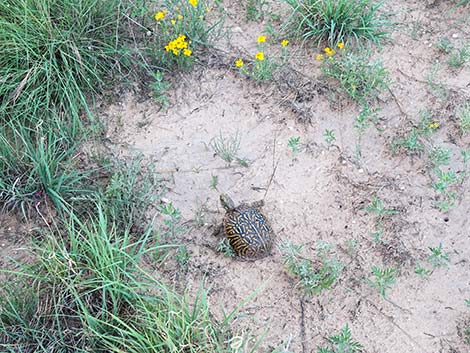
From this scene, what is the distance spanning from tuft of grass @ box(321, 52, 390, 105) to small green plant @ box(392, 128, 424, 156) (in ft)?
1.42

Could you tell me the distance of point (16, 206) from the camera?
4199mm

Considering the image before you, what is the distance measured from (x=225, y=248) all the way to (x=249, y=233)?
0.70ft

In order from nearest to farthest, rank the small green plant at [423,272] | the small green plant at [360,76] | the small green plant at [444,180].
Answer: the small green plant at [423,272]
the small green plant at [444,180]
the small green plant at [360,76]

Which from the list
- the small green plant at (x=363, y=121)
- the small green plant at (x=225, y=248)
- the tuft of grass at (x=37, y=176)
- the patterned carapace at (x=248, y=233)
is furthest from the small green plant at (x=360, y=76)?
the tuft of grass at (x=37, y=176)

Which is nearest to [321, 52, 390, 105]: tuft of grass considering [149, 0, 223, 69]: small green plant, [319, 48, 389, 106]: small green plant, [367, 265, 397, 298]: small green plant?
[319, 48, 389, 106]: small green plant

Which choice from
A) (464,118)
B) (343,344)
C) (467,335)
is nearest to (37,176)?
(343,344)

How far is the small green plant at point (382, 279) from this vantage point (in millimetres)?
3707

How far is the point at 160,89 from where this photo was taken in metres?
4.78

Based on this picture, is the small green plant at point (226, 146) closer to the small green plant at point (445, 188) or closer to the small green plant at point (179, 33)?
the small green plant at point (179, 33)

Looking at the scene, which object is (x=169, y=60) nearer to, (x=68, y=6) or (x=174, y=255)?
(x=68, y=6)

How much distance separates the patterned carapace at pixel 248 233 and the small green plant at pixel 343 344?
0.68 m

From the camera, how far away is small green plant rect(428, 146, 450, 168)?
4277 millimetres

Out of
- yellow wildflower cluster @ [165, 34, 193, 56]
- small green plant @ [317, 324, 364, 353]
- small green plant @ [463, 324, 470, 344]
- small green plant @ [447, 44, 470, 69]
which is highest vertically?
small green plant @ [447, 44, 470, 69]

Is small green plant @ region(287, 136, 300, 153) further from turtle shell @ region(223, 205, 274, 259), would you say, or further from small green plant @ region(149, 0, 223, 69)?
small green plant @ region(149, 0, 223, 69)
